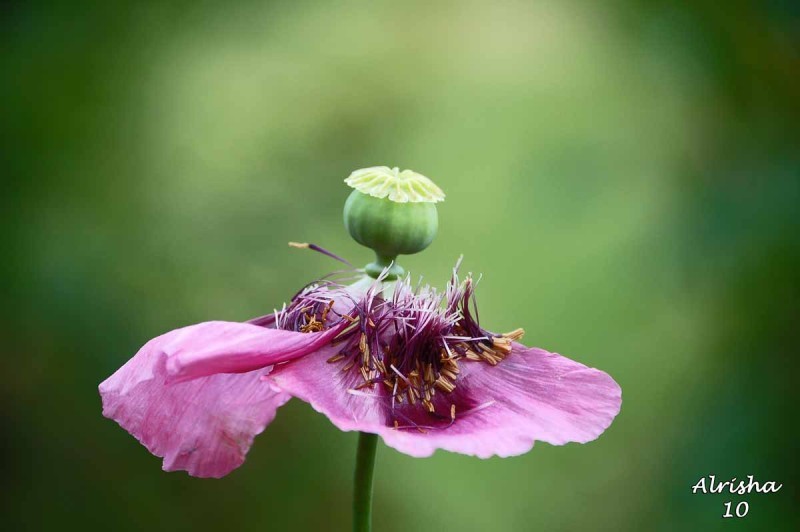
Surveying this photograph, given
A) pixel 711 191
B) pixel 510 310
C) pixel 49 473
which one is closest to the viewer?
pixel 49 473

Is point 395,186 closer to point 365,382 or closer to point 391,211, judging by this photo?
point 391,211

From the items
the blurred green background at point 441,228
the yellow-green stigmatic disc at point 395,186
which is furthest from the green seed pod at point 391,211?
the blurred green background at point 441,228

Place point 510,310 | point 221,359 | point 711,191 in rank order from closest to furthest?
point 221,359 → point 510,310 → point 711,191

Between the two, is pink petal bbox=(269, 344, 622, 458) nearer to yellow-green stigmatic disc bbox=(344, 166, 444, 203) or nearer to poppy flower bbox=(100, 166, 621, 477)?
poppy flower bbox=(100, 166, 621, 477)

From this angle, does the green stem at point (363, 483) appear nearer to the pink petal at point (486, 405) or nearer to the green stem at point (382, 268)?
the pink petal at point (486, 405)

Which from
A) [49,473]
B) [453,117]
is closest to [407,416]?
[49,473]

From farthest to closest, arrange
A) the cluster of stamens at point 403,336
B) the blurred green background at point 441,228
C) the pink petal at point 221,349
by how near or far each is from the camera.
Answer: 1. the blurred green background at point 441,228
2. the cluster of stamens at point 403,336
3. the pink petal at point 221,349

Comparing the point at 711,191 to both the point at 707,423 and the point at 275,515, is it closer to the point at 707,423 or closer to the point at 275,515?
the point at 707,423

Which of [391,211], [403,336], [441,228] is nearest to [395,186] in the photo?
[391,211]
